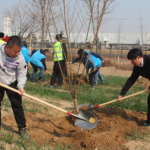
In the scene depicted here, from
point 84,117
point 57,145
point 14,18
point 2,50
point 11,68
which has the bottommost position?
point 57,145

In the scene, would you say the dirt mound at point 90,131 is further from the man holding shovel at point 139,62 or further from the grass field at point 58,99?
the man holding shovel at point 139,62

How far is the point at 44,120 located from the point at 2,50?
66.5 inches

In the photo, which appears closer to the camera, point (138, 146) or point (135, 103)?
point (138, 146)

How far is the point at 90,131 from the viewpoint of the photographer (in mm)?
3471

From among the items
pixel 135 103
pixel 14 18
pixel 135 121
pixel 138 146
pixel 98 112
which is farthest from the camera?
pixel 14 18

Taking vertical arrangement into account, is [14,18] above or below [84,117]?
above

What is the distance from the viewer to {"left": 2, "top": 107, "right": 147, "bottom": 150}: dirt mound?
2.89 m

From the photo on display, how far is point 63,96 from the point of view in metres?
5.42

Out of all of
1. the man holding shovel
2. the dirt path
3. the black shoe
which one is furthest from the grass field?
the man holding shovel

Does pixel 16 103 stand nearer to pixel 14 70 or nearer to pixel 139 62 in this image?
pixel 14 70

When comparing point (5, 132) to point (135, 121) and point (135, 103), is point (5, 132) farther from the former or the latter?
point (135, 103)

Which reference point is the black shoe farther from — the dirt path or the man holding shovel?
the man holding shovel

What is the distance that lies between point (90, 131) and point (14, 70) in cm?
173

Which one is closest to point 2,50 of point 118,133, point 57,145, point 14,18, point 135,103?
point 57,145
